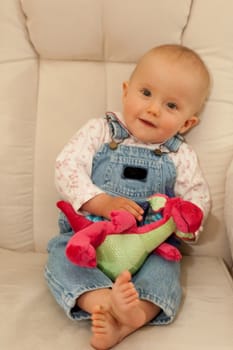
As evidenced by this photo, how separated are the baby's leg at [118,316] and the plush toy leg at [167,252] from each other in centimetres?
Answer: 19

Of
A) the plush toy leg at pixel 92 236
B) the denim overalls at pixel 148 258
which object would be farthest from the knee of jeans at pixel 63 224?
the plush toy leg at pixel 92 236

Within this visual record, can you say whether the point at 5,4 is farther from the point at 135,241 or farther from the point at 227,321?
the point at 227,321

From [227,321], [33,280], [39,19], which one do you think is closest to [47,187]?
[33,280]

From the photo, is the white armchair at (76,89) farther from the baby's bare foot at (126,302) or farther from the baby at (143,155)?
the baby's bare foot at (126,302)

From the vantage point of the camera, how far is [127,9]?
1.23m

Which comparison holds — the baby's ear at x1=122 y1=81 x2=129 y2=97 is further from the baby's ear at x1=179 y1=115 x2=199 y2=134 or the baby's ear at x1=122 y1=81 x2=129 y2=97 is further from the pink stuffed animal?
the pink stuffed animal

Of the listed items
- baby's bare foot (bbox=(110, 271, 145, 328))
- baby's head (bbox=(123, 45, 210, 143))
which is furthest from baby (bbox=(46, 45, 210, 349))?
baby's bare foot (bbox=(110, 271, 145, 328))

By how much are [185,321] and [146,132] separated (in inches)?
16.6

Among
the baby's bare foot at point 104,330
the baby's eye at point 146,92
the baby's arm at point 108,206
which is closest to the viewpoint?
the baby's bare foot at point 104,330

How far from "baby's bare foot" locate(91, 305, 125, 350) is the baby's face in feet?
1.43

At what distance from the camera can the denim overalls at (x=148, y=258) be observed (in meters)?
1.00

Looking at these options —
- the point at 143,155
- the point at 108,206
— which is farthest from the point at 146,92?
the point at 108,206

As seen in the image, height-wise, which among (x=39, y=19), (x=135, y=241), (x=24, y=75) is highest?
(x=39, y=19)

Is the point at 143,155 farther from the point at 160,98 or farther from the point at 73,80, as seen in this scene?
the point at 73,80
